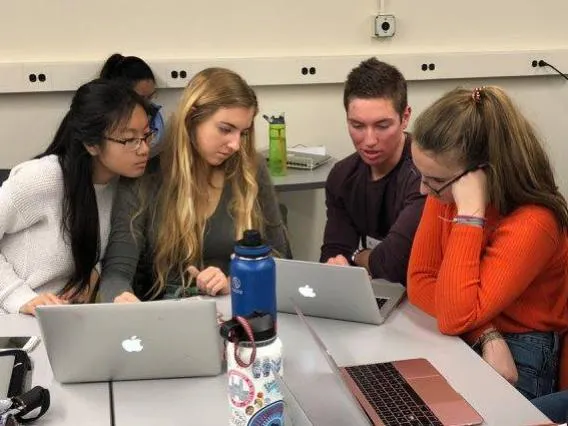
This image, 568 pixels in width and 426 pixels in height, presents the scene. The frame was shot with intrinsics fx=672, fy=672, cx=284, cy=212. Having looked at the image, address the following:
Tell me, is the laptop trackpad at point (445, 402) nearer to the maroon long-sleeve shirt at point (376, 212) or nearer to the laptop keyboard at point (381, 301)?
the laptop keyboard at point (381, 301)

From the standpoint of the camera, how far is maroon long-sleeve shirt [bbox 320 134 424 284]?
6.22ft

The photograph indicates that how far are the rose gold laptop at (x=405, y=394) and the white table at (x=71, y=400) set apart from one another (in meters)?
0.40

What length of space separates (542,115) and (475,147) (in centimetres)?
245

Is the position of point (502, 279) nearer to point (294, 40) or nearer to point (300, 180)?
point (300, 180)

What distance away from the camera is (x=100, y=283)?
1831mm

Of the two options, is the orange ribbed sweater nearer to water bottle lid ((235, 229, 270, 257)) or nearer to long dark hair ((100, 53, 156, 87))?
water bottle lid ((235, 229, 270, 257))

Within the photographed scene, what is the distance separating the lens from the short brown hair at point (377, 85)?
2.13m

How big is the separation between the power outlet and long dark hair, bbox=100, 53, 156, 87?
1.18m

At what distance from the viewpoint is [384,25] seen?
3.43 metres

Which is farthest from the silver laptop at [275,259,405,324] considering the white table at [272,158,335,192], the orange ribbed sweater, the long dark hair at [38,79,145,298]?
the white table at [272,158,335,192]

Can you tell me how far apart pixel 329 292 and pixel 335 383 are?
11.1 inches

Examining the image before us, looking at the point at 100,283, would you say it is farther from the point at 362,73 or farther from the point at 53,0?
the point at 53,0

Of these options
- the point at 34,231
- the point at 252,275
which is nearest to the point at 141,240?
the point at 34,231

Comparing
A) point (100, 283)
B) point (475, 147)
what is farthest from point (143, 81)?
point (475, 147)
